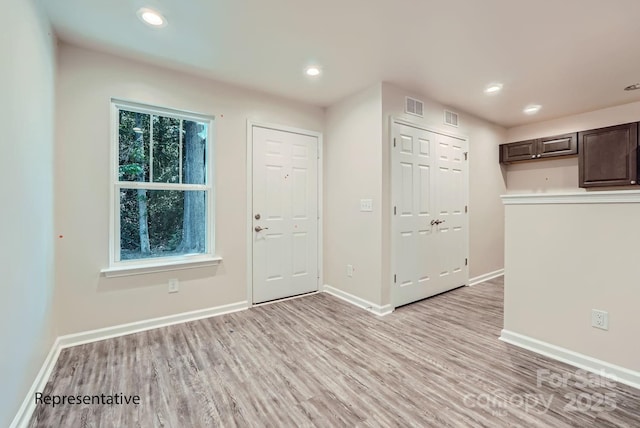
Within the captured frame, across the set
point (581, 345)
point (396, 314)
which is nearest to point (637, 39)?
point (581, 345)

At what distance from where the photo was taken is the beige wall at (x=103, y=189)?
8.04ft

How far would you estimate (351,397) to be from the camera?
5.96ft

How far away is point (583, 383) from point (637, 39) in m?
2.74

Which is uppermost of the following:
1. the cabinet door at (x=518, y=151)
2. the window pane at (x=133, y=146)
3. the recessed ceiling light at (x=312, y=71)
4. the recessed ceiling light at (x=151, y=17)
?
the recessed ceiling light at (x=312, y=71)

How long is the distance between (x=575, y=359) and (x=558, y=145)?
350 centimetres

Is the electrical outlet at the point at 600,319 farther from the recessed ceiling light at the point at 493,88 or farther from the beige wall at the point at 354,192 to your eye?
the recessed ceiling light at the point at 493,88

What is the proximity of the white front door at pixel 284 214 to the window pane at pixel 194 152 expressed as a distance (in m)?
0.56

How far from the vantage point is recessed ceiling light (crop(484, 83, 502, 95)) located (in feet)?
10.8

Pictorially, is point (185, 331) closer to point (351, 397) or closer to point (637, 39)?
point (351, 397)

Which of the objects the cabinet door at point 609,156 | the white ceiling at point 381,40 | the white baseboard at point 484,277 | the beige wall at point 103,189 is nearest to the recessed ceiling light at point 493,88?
the white ceiling at point 381,40

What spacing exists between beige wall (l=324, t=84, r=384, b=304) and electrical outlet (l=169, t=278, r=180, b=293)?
6.13 ft

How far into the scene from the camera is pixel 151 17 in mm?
2105

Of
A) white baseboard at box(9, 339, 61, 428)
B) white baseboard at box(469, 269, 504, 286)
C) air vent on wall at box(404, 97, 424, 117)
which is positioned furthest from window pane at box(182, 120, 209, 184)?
white baseboard at box(469, 269, 504, 286)

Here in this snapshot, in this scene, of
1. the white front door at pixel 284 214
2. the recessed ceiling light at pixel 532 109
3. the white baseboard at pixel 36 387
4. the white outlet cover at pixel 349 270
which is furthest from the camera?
the recessed ceiling light at pixel 532 109
